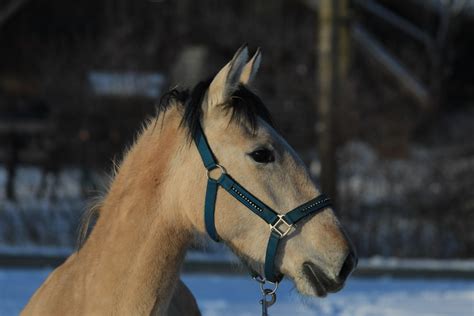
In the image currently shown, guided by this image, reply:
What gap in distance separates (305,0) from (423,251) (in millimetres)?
7047

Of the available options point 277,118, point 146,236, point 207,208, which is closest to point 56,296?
point 146,236

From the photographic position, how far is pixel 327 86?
12.6m

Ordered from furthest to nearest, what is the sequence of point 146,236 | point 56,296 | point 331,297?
point 331,297 → point 56,296 → point 146,236

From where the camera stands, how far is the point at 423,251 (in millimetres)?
13055

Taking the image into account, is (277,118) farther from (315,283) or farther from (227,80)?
(315,283)

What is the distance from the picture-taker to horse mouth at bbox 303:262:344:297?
142 inches

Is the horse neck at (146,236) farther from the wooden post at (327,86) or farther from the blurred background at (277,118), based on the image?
the wooden post at (327,86)

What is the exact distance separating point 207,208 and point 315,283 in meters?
0.56

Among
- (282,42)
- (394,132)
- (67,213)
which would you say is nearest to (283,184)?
(67,213)

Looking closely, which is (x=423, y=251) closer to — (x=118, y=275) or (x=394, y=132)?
(x=394, y=132)

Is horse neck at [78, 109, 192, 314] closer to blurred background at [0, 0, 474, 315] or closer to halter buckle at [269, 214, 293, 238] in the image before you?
halter buckle at [269, 214, 293, 238]

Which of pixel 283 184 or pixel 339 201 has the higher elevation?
pixel 283 184

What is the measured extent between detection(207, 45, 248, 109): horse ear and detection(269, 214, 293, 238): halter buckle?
0.58 meters

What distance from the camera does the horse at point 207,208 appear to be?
3676mm
